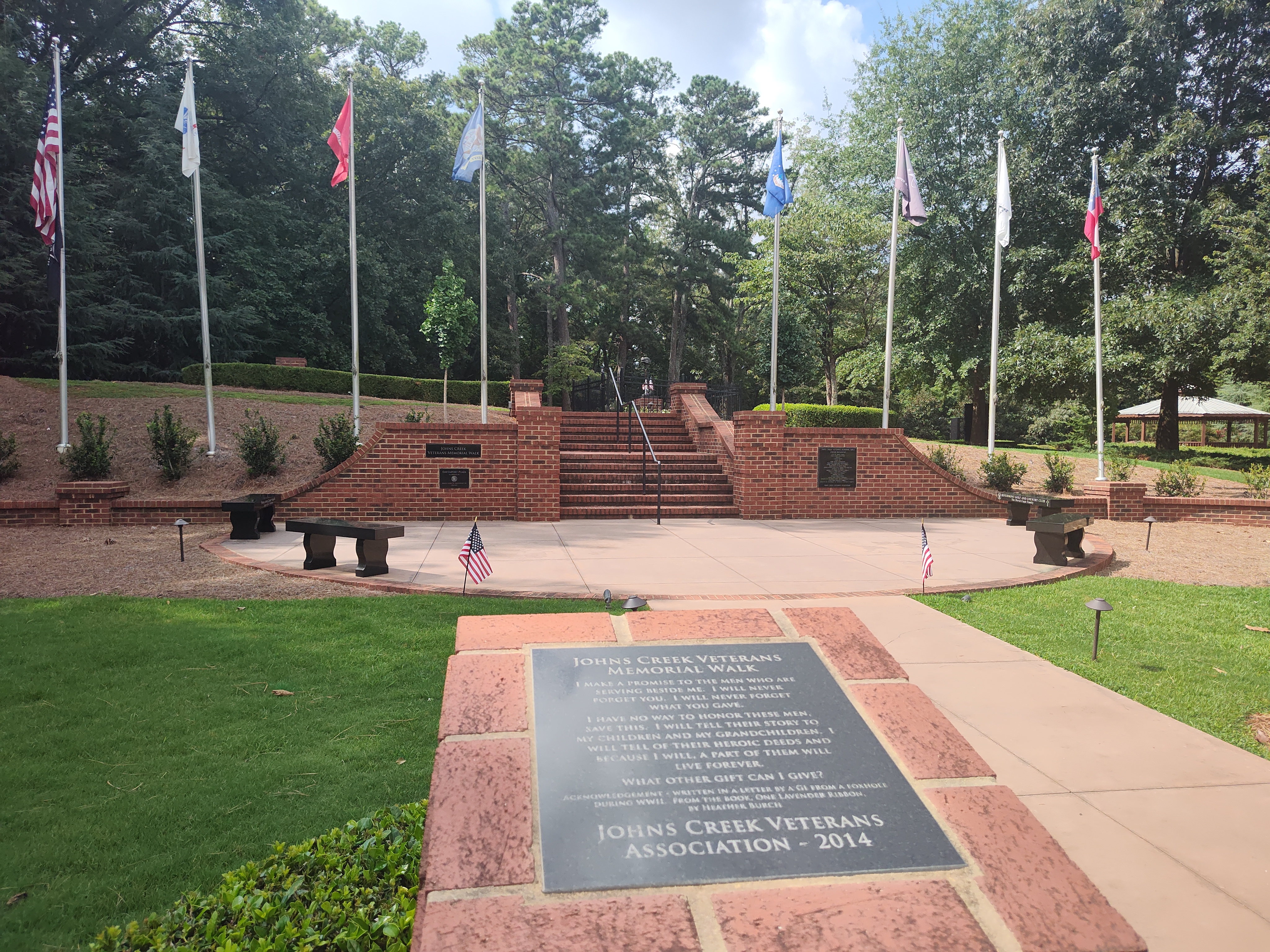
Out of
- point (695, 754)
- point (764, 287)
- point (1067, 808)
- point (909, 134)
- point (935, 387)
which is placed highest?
point (909, 134)

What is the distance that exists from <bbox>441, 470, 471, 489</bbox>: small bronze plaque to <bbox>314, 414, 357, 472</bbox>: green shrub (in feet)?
5.72

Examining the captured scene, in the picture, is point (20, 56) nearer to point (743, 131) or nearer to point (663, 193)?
point (663, 193)

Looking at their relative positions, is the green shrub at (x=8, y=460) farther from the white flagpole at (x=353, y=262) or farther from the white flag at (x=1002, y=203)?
the white flag at (x=1002, y=203)

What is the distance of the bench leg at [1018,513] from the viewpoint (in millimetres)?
12297

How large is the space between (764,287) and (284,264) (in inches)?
653

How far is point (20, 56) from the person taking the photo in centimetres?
2350

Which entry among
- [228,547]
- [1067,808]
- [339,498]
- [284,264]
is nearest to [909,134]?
[284,264]

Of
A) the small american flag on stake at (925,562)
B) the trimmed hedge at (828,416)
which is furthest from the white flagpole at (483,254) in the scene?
the small american flag on stake at (925,562)

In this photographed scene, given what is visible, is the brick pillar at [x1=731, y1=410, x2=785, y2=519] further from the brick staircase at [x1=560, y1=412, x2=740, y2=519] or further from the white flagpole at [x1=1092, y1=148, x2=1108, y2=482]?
the white flagpole at [x1=1092, y1=148, x2=1108, y2=482]

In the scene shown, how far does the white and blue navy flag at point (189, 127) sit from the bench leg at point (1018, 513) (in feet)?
49.5

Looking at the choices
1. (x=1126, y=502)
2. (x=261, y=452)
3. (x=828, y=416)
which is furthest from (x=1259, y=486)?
(x=261, y=452)

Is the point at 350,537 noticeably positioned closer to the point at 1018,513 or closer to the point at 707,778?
the point at 707,778

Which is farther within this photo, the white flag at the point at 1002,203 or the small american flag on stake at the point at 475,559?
the white flag at the point at 1002,203

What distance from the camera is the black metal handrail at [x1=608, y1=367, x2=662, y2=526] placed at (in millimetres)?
12469
